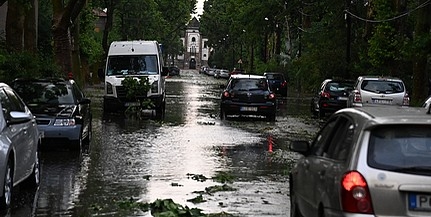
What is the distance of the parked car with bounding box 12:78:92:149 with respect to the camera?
17656mm

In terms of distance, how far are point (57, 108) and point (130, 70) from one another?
14.2 m

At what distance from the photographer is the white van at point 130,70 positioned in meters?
31.7

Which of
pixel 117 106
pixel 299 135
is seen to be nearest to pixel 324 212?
pixel 299 135

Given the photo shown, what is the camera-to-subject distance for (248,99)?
2956 centimetres

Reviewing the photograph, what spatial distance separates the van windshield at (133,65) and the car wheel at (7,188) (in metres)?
21.2

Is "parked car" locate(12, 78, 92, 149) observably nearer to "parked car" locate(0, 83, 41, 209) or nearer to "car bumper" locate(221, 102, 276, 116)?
"parked car" locate(0, 83, 41, 209)

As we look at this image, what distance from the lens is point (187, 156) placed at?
1794 cm

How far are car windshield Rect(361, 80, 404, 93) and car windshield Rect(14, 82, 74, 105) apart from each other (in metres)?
13.2

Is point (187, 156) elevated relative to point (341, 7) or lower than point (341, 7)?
lower

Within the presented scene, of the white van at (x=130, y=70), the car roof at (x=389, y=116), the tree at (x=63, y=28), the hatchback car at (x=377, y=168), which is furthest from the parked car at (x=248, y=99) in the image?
the hatchback car at (x=377, y=168)

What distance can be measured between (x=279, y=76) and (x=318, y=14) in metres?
7.23

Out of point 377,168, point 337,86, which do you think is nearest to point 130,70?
point 337,86

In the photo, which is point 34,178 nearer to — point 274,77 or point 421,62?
point 421,62

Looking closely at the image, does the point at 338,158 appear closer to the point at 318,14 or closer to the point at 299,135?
the point at 299,135
